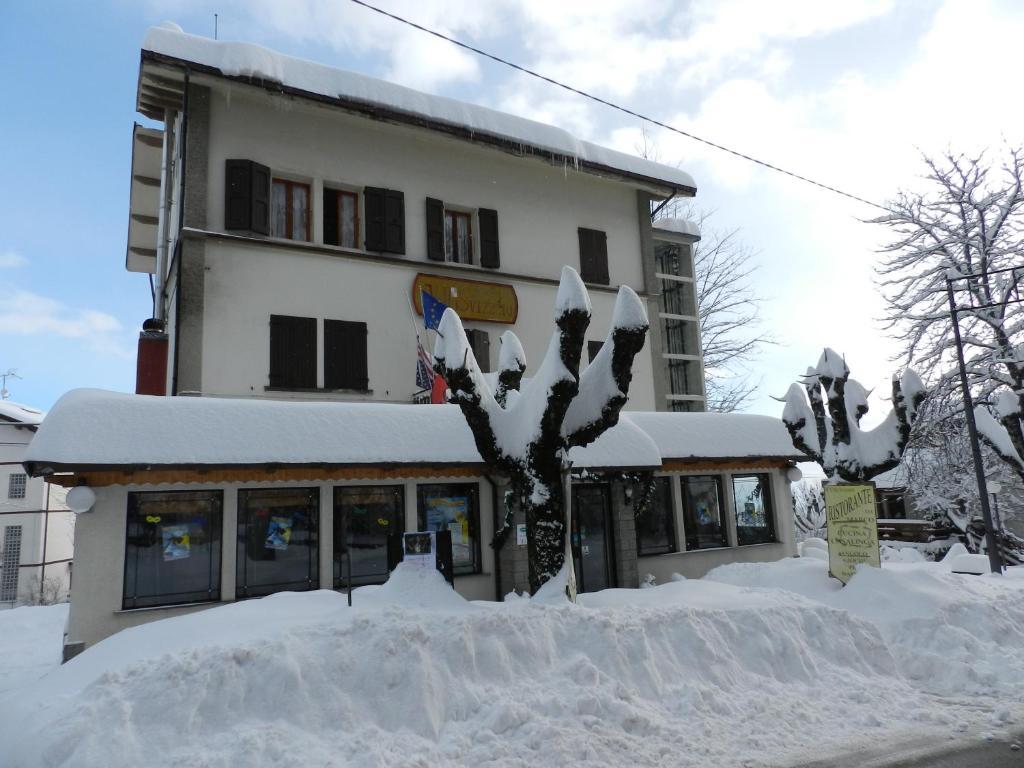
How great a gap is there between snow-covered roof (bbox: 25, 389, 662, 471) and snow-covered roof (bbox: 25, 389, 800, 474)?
1 centimetres

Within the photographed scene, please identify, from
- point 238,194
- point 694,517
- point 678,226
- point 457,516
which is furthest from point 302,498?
point 678,226

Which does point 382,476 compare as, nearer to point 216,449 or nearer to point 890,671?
point 216,449

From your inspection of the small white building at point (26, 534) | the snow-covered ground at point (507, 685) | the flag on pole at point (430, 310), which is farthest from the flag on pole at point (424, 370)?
the small white building at point (26, 534)

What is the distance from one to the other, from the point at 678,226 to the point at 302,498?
60.6 feet

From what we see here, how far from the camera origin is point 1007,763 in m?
5.99

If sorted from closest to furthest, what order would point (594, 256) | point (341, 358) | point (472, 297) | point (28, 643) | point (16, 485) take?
point (28, 643) < point (341, 358) < point (472, 297) < point (594, 256) < point (16, 485)

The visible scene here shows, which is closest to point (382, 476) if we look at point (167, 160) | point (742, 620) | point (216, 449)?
point (216, 449)

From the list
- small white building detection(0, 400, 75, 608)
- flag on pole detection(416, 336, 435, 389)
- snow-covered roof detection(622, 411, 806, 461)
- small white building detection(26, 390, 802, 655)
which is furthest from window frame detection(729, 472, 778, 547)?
small white building detection(0, 400, 75, 608)

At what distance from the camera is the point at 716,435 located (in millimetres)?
15203

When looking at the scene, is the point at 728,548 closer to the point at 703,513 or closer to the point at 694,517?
the point at 703,513

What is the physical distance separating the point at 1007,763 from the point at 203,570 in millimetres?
10310

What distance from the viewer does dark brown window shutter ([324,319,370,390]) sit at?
1491 cm

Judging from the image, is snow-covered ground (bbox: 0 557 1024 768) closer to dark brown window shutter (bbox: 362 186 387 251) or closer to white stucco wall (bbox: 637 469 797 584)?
white stucco wall (bbox: 637 469 797 584)

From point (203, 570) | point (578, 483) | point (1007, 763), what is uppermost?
point (578, 483)
